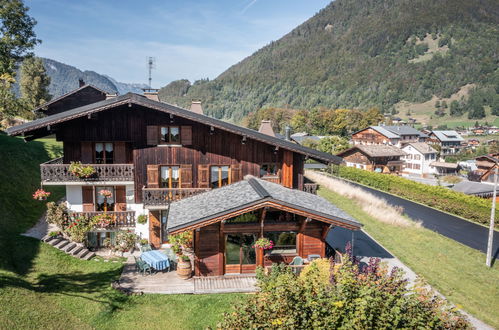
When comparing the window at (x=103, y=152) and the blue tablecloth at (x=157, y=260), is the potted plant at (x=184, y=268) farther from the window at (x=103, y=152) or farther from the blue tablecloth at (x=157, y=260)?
the window at (x=103, y=152)

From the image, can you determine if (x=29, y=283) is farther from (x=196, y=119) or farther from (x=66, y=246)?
(x=196, y=119)

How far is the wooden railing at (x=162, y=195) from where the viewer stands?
63.7 ft

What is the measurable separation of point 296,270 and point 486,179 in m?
51.2

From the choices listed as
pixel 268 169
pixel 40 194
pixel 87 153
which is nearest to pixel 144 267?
pixel 40 194

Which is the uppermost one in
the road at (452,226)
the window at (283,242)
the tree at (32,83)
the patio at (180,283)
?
the tree at (32,83)

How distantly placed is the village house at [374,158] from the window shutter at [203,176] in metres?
52.1

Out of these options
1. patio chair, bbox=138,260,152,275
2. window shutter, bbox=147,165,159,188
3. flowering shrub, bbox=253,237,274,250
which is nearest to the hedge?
flowering shrub, bbox=253,237,274,250

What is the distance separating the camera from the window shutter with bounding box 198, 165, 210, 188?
20.5 metres

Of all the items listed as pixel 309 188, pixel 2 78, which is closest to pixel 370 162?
pixel 309 188

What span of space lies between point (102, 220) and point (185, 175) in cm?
524

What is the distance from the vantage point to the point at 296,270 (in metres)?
16.1

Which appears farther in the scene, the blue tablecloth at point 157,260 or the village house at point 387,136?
the village house at point 387,136

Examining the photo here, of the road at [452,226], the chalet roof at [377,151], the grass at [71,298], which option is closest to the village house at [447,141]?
the chalet roof at [377,151]

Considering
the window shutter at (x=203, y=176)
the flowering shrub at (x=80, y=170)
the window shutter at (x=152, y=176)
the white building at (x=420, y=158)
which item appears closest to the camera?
the flowering shrub at (x=80, y=170)
